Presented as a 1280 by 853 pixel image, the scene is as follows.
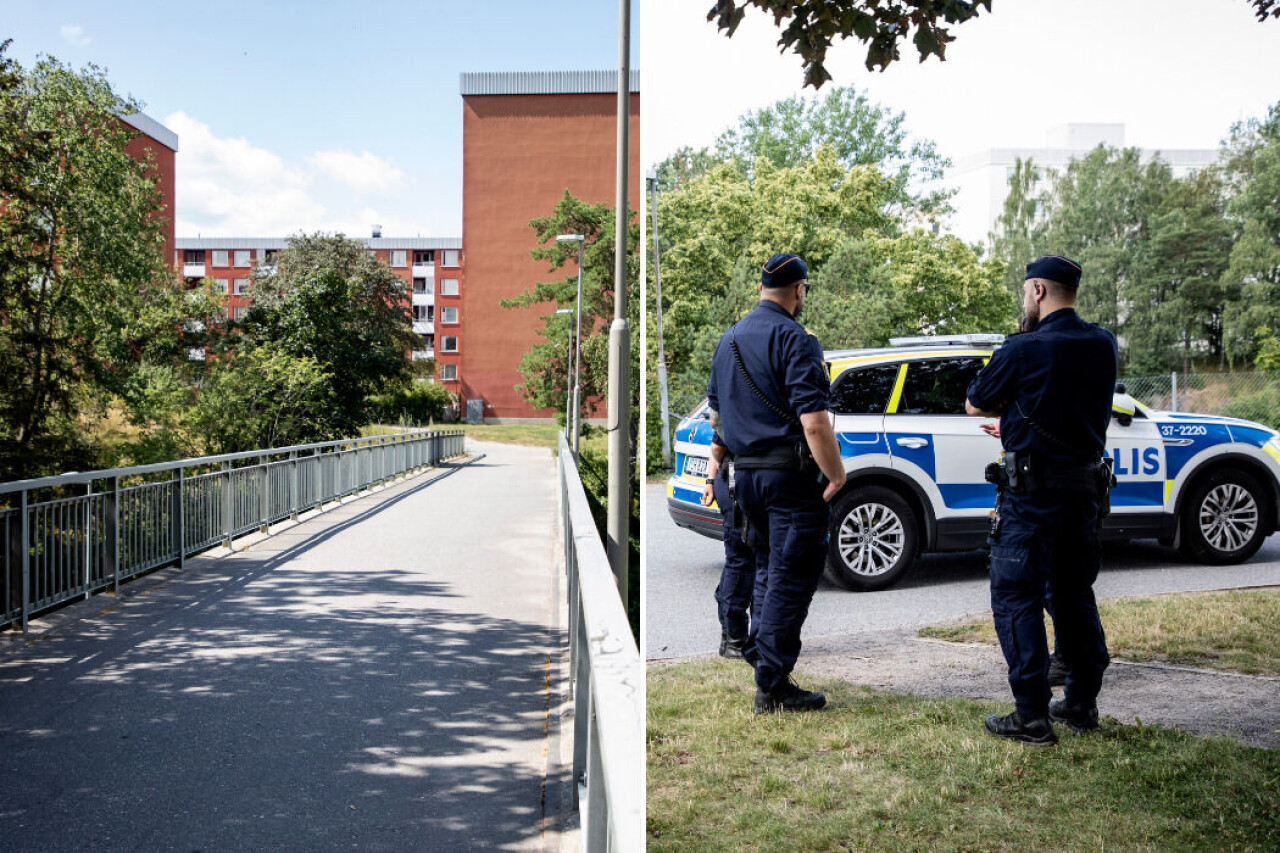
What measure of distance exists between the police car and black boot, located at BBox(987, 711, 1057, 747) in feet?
1.42

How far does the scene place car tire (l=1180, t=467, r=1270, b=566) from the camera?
240cm

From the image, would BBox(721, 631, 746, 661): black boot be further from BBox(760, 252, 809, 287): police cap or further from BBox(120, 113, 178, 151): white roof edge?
BBox(120, 113, 178, 151): white roof edge

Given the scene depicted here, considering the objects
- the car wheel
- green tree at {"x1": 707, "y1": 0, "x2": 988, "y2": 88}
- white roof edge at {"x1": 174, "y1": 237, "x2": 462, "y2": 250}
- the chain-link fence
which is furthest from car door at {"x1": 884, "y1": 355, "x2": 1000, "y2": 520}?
white roof edge at {"x1": 174, "y1": 237, "x2": 462, "y2": 250}

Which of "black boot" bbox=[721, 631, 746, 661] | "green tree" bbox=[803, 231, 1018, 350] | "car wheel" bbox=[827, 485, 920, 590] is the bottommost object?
"black boot" bbox=[721, 631, 746, 661]

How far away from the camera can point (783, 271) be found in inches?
96.9

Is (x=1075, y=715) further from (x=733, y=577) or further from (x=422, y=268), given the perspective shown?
(x=422, y=268)

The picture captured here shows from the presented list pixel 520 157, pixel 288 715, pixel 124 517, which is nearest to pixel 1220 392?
pixel 288 715

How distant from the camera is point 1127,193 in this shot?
2.24 meters

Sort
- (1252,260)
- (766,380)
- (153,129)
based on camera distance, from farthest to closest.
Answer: (153,129), (766,380), (1252,260)

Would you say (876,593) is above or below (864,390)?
below

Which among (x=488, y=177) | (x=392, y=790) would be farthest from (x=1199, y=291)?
(x=488, y=177)

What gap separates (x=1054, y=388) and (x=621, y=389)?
20.8ft

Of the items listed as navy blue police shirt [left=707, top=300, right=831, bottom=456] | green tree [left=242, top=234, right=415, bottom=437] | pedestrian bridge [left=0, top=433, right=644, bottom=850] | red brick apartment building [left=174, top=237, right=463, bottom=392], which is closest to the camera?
navy blue police shirt [left=707, top=300, right=831, bottom=456]

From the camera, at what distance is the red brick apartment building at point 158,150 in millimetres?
14992
